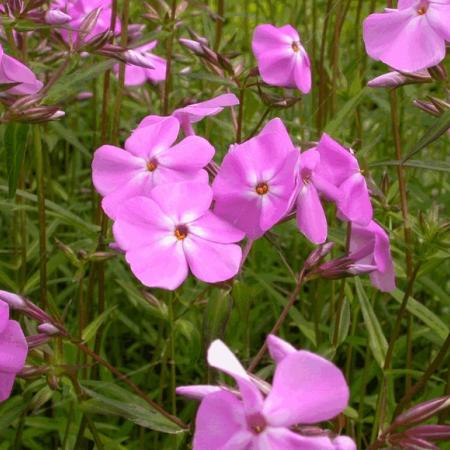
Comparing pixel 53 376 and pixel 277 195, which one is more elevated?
pixel 277 195

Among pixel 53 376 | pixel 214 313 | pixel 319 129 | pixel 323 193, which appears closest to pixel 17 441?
pixel 53 376

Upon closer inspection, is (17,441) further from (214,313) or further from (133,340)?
(133,340)

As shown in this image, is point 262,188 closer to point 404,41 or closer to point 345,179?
point 345,179

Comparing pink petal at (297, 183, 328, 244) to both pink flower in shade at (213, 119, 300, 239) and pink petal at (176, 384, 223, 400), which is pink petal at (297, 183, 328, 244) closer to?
pink flower in shade at (213, 119, 300, 239)

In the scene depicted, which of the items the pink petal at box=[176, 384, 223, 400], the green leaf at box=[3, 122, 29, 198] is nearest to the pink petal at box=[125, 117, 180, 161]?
the green leaf at box=[3, 122, 29, 198]

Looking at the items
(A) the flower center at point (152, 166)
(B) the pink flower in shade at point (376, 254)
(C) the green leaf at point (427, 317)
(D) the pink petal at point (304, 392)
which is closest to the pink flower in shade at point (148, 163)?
(A) the flower center at point (152, 166)

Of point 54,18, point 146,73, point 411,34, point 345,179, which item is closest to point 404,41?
point 411,34
